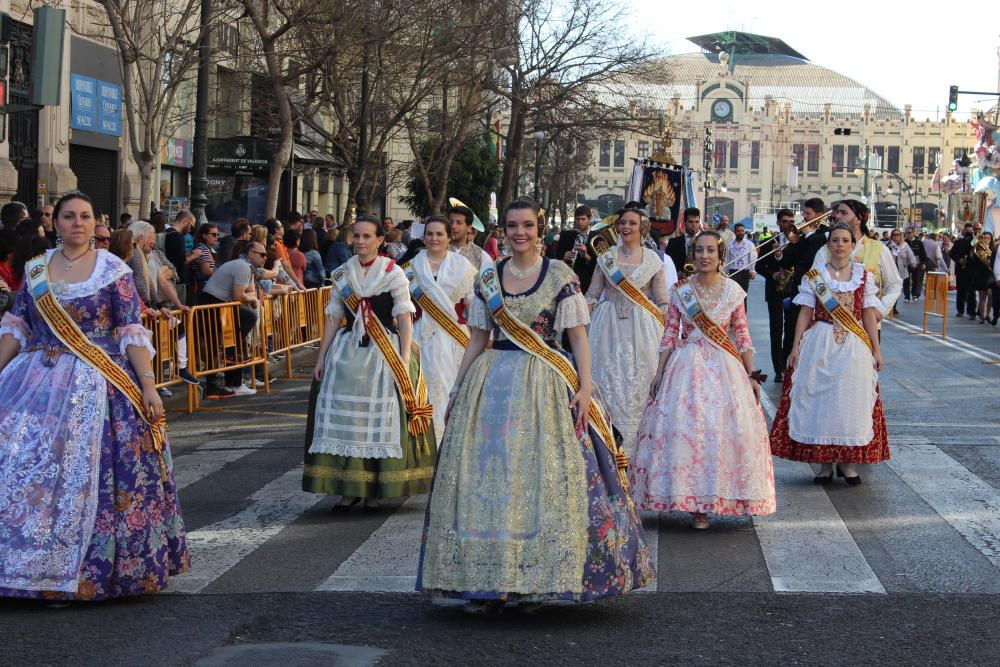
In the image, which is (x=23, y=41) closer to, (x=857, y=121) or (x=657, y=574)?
(x=657, y=574)

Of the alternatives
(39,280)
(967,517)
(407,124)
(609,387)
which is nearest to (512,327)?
(39,280)

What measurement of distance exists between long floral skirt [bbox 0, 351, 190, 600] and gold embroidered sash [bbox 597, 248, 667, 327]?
15.4ft

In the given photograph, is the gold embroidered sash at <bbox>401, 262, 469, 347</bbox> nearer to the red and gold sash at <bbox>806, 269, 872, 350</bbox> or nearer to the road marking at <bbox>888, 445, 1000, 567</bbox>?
the red and gold sash at <bbox>806, 269, 872, 350</bbox>

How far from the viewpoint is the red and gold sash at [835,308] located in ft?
32.7

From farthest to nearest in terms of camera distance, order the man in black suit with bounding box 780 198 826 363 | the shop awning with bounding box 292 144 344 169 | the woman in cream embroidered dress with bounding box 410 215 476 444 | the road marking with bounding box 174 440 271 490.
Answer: the shop awning with bounding box 292 144 344 169, the man in black suit with bounding box 780 198 826 363, the road marking with bounding box 174 440 271 490, the woman in cream embroidered dress with bounding box 410 215 476 444

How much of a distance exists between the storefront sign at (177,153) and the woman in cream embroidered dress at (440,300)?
2260 centimetres

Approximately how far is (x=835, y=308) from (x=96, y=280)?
508 centimetres

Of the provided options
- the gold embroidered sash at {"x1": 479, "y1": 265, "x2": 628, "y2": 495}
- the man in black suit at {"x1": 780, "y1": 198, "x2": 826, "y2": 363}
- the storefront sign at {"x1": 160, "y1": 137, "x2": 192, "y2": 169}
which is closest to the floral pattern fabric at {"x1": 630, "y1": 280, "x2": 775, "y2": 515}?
the gold embroidered sash at {"x1": 479, "y1": 265, "x2": 628, "y2": 495}

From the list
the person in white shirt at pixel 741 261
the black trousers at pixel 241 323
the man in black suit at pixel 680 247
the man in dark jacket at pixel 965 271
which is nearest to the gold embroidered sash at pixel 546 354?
the black trousers at pixel 241 323

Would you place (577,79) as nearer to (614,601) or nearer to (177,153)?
(177,153)

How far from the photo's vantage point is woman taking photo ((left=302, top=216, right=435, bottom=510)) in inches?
352

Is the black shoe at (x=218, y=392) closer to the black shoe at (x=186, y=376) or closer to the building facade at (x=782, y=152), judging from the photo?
the black shoe at (x=186, y=376)

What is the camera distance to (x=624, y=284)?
35.6 ft

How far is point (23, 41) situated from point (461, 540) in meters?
→ 20.3
